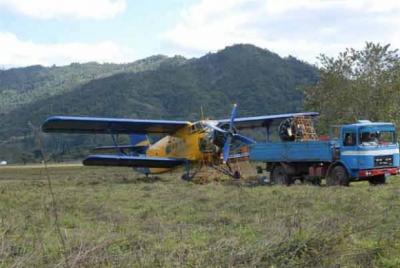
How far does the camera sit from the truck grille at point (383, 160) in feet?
60.6

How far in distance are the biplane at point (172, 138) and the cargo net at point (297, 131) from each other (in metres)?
1.61

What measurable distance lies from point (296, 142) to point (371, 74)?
689 inches

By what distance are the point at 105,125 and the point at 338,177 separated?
395 inches

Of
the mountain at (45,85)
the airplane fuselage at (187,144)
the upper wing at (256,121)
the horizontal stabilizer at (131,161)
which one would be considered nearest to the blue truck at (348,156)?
the airplane fuselage at (187,144)

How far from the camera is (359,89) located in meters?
35.0

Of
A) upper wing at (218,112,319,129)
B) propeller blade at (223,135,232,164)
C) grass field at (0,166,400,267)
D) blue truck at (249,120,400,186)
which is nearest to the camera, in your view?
grass field at (0,166,400,267)

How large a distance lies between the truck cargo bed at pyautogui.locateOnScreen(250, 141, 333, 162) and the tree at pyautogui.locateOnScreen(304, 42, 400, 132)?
1400 centimetres

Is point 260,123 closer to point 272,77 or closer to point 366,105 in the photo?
point 366,105

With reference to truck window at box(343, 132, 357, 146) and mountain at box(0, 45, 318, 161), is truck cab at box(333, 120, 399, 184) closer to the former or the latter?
truck window at box(343, 132, 357, 146)

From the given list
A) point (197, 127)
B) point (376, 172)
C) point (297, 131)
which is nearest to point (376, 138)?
point (376, 172)

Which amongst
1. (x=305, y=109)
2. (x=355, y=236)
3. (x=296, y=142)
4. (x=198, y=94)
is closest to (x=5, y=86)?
(x=198, y=94)

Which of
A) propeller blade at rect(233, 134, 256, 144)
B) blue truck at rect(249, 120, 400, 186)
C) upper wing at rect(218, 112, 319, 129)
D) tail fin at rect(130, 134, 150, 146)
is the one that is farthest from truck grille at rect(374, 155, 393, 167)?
tail fin at rect(130, 134, 150, 146)

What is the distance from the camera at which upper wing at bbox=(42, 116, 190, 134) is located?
22.9 m

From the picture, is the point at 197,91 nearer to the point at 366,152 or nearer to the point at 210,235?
the point at 366,152
